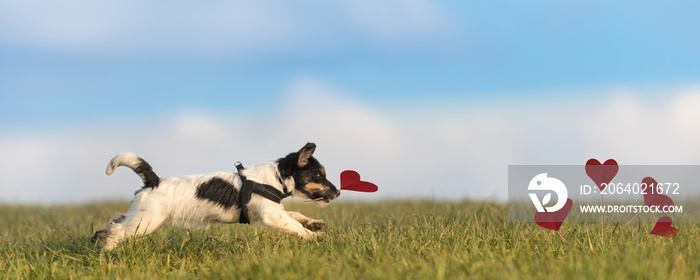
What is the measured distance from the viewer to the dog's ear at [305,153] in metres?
6.45

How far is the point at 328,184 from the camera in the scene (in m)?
6.94

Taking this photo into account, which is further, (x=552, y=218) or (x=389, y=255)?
(x=552, y=218)

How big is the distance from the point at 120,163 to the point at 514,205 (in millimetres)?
6249

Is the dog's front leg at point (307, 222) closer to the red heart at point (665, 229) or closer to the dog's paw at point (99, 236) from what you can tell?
the dog's paw at point (99, 236)

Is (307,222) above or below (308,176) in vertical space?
below

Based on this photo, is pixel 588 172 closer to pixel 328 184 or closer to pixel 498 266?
pixel 498 266

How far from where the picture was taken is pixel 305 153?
21.7 ft

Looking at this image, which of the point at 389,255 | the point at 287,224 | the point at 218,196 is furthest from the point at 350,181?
the point at 389,255

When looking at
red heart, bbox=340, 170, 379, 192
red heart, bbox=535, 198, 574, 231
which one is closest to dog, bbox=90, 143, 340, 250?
red heart, bbox=340, 170, 379, 192

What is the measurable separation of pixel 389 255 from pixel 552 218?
1.78 meters

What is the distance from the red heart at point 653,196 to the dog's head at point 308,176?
3.39 m

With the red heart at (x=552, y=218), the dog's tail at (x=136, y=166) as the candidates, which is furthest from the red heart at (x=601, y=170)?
the dog's tail at (x=136, y=166)

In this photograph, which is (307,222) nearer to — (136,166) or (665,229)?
(136,166)

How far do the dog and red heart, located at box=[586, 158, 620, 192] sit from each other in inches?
115
